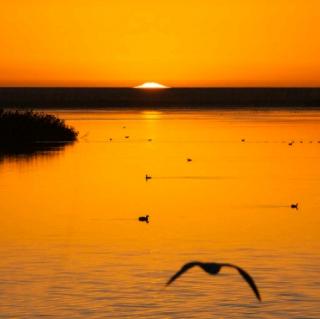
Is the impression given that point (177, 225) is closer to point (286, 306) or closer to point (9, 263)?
point (9, 263)

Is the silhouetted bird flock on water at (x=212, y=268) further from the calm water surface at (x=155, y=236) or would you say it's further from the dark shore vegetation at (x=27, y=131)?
the dark shore vegetation at (x=27, y=131)

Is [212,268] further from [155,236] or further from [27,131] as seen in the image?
[27,131]

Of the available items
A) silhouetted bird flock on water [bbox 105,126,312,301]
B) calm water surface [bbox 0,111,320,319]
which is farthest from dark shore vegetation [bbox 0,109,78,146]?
calm water surface [bbox 0,111,320,319]

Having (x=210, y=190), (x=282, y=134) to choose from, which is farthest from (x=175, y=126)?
(x=210, y=190)

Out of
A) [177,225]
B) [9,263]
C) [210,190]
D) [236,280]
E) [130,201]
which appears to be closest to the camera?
[236,280]

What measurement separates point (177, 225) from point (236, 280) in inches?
309

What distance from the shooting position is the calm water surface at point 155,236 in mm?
20703

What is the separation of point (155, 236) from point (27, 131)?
3988 cm

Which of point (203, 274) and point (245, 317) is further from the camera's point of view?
point (203, 274)

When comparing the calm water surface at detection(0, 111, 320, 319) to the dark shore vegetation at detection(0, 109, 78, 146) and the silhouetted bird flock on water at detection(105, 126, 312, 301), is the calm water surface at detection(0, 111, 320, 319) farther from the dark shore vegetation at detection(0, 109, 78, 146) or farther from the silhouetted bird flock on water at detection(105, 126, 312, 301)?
the dark shore vegetation at detection(0, 109, 78, 146)

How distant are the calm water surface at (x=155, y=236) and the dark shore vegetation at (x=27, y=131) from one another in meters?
9.12

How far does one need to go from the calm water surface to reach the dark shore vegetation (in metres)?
9.12

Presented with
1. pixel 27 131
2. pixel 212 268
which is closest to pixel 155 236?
pixel 212 268

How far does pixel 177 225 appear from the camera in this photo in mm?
30500
